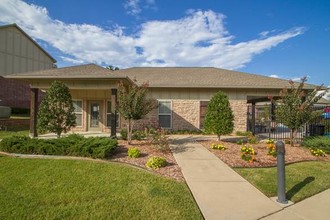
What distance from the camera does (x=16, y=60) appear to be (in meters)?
28.3

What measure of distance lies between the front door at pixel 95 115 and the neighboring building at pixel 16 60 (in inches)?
533

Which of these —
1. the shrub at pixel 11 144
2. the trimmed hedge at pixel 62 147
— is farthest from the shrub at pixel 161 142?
the shrub at pixel 11 144

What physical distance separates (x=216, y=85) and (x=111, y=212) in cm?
1236

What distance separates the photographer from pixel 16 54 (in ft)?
93.1

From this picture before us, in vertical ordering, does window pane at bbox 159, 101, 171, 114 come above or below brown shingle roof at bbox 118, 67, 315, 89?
below

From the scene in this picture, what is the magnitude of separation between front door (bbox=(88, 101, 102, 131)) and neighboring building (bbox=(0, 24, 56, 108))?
13.5 meters

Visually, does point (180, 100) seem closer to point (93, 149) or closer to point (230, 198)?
point (93, 149)

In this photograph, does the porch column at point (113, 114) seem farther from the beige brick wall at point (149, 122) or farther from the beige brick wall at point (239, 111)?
the beige brick wall at point (239, 111)

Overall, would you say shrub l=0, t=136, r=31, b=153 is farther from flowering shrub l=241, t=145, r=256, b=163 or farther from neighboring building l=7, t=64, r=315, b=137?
flowering shrub l=241, t=145, r=256, b=163

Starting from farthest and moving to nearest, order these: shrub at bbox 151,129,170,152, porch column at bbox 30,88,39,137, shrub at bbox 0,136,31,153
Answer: porch column at bbox 30,88,39,137 < shrub at bbox 151,129,170,152 < shrub at bbox 0,136,31,153

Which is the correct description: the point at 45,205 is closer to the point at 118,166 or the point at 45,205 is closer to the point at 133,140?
the point at 118,166

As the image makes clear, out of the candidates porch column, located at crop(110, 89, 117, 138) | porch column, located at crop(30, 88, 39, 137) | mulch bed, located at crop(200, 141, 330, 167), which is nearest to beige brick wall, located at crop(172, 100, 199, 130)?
mulch bed, located at crop(200, 141, 330, 167)

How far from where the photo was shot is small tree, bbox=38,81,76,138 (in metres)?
8.91

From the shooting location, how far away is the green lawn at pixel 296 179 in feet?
16.7
